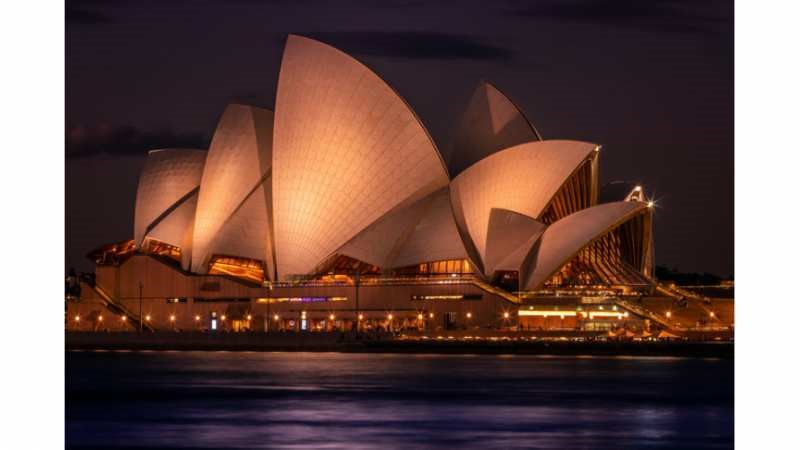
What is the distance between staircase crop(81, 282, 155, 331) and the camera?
8462cm

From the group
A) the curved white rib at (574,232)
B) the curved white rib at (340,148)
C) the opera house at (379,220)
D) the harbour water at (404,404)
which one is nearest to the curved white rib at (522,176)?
the opera house at (379,220)

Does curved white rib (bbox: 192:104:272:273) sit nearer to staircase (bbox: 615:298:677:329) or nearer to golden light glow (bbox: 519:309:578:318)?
golden light glow (bbox: 519:309:578:318)

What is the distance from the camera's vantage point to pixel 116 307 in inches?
3374

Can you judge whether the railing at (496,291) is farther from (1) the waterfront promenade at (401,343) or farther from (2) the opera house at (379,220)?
(1) the waterfront promenade at (401,343)

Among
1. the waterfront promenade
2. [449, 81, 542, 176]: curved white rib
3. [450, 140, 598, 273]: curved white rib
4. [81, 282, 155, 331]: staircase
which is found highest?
[449, 81, 542, 176]: curved white rib

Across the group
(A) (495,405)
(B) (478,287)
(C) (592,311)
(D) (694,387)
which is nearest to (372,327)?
(B) (478,287)

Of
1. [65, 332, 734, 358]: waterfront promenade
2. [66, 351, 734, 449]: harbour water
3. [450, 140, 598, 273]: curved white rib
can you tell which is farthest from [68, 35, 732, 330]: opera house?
[66, 351, 734, 449]: harbour water

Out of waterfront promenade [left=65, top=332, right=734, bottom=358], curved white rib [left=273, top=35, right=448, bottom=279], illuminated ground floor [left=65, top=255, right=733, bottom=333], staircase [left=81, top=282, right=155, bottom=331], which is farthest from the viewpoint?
staircase [left=81, top=282, right=155, bottom=331]

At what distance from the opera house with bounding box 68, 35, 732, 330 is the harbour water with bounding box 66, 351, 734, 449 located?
965cm

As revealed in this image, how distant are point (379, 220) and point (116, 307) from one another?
22476mm

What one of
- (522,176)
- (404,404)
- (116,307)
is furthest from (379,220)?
(404,404)

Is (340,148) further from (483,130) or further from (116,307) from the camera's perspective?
(116,307)

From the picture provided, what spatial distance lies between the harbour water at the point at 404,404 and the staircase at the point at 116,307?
22896mm

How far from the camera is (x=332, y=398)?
41.0 m
